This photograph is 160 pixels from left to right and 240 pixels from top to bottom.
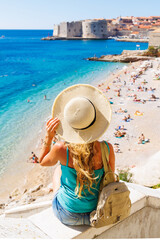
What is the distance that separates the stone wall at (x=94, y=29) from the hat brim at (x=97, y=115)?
315 feet

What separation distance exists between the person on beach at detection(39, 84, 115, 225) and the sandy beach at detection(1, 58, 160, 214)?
13.4ft

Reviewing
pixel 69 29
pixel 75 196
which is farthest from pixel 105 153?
pixel 69 29

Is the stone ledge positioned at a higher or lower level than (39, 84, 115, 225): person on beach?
lower

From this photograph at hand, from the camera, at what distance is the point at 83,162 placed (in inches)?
75.7

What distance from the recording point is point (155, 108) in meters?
17.1

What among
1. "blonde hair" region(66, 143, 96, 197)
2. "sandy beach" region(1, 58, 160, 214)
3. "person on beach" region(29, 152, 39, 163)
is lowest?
"person on beach" region(29, 152, 39, 163)

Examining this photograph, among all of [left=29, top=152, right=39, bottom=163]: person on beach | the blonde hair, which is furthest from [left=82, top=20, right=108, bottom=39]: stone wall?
the blonde hair

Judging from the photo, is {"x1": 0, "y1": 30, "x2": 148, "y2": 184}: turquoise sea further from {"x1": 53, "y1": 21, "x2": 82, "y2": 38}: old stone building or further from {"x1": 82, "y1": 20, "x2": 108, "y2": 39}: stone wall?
{"x1": 53, "y1": 21, "x2": 82, "y2": 38}: old stone building

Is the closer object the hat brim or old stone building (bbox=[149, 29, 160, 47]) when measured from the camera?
the hat brim

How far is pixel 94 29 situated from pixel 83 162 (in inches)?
A: 3913

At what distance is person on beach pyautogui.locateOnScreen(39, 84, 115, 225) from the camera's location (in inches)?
74.6

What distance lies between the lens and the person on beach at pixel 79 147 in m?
1.90

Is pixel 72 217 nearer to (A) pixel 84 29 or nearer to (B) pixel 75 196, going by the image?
(B) pixel 75 196

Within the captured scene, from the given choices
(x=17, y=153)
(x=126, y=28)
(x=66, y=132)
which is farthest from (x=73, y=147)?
(x=126, y=28)
